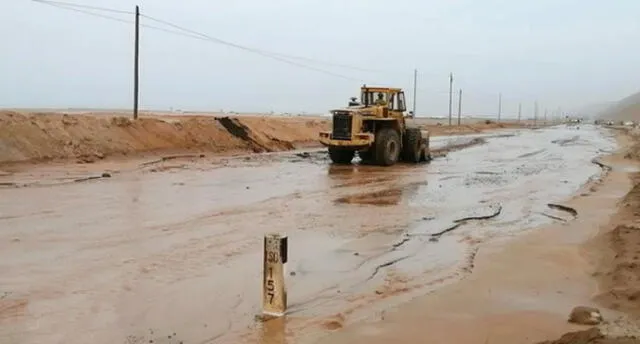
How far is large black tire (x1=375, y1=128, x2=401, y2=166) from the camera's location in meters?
24.0

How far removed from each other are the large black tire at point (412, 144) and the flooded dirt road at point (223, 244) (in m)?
5.75

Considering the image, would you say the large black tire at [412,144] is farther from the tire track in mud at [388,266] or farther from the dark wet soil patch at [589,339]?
the dark wet soil patch at [589,339]

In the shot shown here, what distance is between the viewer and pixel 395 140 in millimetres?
24719

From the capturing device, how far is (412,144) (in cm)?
2597

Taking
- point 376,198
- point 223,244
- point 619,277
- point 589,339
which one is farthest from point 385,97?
point 589,339

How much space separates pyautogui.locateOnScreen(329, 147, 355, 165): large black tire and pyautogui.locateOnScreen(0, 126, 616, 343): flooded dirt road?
15.0 ft

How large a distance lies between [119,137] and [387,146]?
1089 cm

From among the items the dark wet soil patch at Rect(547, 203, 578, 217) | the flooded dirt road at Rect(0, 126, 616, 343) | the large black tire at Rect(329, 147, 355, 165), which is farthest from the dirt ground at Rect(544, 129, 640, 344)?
the large black tire at Rect(329, 147, 355, 165)

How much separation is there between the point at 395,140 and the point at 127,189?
1157cm

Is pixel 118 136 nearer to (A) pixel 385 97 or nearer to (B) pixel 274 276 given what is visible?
(A) pixel 385 97

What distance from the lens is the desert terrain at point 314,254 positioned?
6164 millimetres

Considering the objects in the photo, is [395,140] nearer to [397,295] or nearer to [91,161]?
[91,161]

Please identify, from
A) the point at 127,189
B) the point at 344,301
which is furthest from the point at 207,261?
the point at 127,189

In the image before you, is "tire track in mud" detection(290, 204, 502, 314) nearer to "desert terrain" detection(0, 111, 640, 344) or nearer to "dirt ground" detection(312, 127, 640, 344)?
"desert terrain" detection(0, 111, 640, 344)
